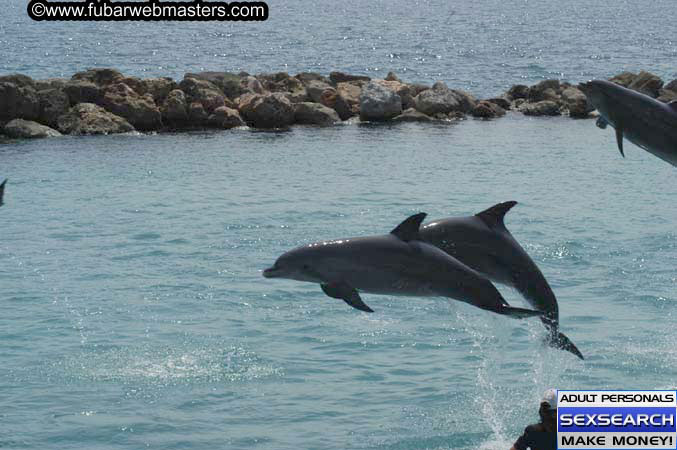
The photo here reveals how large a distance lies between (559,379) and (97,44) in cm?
9750

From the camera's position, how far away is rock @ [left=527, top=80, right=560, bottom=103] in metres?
53.8

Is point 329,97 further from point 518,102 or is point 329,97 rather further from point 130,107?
point 518,102

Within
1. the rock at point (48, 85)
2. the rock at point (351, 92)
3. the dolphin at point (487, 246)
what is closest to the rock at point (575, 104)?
the rock at point (351, 92)

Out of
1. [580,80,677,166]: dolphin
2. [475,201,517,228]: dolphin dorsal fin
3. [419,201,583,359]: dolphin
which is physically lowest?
[419,201,583,359]: dolphin

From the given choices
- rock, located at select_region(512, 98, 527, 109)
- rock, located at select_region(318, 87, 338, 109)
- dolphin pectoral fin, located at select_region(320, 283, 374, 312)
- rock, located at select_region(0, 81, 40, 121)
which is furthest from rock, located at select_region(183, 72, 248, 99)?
dolphin pectoral fin, located at select_region(320, 283, 374, 312)

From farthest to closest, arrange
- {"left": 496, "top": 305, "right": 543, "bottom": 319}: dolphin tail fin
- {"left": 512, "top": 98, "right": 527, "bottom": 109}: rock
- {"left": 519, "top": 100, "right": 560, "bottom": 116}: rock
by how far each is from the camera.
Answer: {"left": 512, "top": 98, "right": 527, "bottom": 109}: rock < {"left": 519, "top": 100, "right": 560, "bottom": 116}: rock < {"left": 496, "top": 305, "right": 543, "bottom": 319}: dolphin tail fin

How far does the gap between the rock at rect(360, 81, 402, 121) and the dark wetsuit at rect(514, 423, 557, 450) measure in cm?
3800

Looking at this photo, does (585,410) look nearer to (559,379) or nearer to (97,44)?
(559,379)

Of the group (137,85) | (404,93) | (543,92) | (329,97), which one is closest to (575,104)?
(543,92)

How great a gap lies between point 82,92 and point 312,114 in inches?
340

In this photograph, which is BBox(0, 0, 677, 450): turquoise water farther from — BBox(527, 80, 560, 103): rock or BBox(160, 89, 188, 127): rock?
BBox(527, 80, 560, 103): rock

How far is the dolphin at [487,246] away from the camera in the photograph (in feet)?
37.0

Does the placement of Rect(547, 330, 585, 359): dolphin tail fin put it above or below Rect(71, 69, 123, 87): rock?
above

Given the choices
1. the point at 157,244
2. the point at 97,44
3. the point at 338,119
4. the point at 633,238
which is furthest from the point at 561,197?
the point at 97,44
